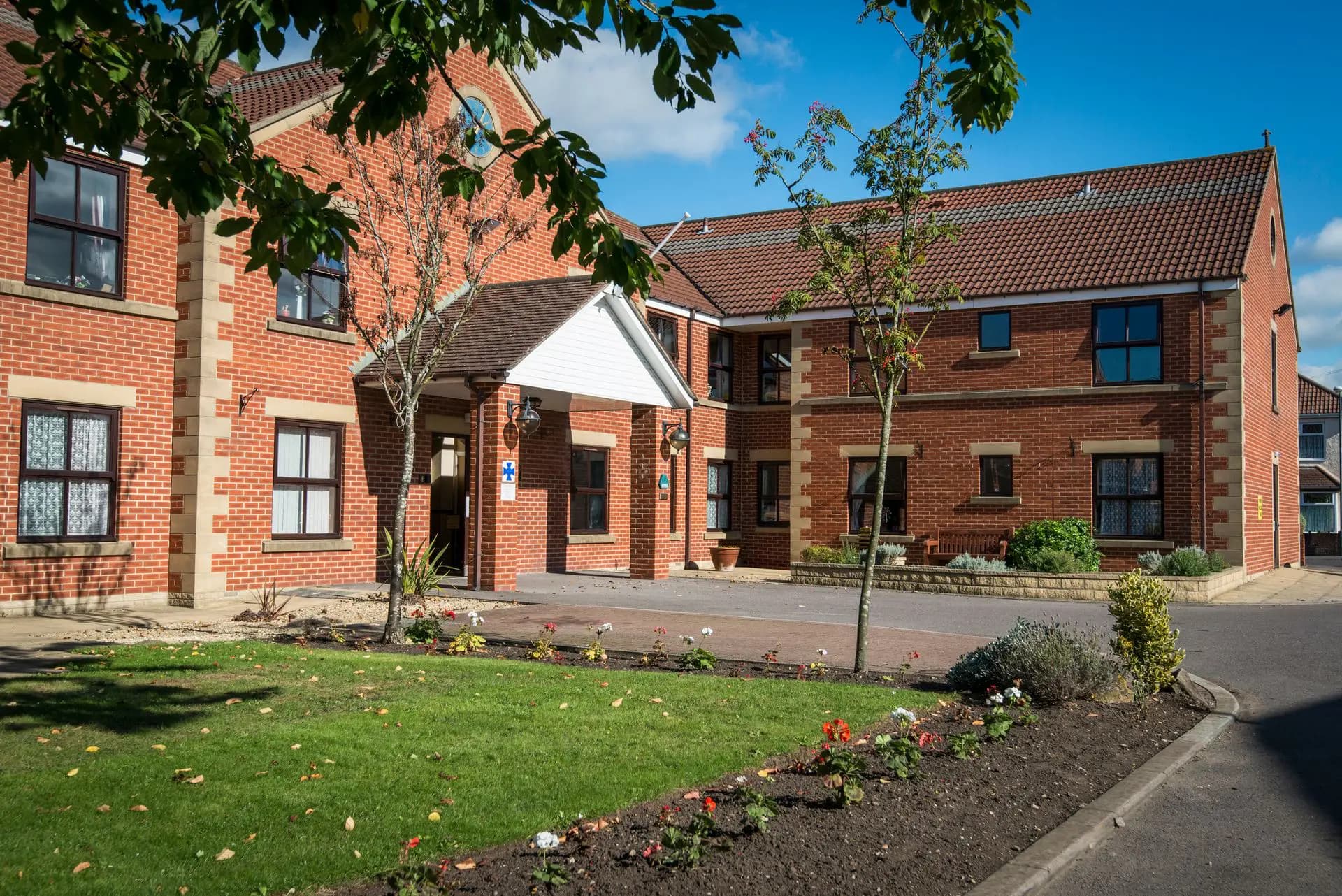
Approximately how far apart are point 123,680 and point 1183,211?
911 inches

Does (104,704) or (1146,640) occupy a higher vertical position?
(1146,640)

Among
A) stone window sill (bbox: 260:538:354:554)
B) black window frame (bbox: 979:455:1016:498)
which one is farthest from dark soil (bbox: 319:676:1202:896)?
black window frame (bbox: 979:455:1016:498)

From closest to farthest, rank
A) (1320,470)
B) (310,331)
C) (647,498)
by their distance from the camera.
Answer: (310,331) < (647,498) < (1320,470)

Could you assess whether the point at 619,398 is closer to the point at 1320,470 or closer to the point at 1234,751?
the point at 1234,751

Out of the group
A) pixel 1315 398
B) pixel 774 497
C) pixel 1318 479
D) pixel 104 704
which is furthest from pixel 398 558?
pixel 1315 398

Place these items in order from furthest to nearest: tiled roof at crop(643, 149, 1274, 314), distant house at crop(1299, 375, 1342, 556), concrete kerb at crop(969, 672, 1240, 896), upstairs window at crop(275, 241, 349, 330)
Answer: distant house at crop(1299, 375, 1342, 556)
tiled roof at crop(643, 149, 1274, 314)
upstairs window at crop(275, 241, 349, 330)
concrete kerb at crop(969, 672, 1240, 896)

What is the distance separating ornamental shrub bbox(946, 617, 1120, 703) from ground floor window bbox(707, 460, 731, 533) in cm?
1795

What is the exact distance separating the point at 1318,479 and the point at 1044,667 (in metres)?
55.5

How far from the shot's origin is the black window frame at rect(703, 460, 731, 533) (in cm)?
2766

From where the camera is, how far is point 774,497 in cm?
2872

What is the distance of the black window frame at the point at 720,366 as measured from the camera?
Result: 28.3 metres

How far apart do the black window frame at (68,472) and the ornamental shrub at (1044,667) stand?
36.1 ft

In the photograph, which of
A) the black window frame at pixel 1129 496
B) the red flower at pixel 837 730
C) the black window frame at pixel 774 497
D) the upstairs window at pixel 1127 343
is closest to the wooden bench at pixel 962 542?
the black window frame at pixel 1129 496

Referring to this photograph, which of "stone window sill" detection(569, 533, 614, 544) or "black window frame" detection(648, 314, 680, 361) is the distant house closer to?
"black window frame" detection(648, 314, 680, 361)
